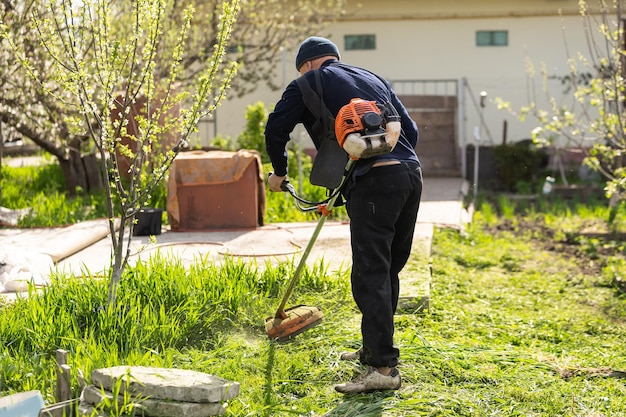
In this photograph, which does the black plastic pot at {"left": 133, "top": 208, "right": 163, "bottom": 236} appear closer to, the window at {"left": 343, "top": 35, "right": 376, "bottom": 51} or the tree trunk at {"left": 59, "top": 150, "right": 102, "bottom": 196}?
the tree trunk at {"left": 59, "top": 150, "right": 102, "bottom": 196}

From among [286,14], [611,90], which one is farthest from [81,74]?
[286,14]

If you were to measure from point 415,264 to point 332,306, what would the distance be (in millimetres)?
1626

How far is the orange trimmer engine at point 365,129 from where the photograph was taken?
4.36 metres

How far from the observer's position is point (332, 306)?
5887mm

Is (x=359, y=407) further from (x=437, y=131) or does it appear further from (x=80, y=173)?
(x=437, y=131)

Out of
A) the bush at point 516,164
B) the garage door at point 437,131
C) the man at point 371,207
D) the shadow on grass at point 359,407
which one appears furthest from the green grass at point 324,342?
the garage door at point 437,131

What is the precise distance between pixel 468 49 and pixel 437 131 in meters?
1.90

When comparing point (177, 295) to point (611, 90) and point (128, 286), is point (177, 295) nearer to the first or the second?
point (128, 286)

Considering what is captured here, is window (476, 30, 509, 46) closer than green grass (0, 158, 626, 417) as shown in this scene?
No

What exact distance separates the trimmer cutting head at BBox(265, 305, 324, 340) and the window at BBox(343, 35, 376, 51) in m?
12.0

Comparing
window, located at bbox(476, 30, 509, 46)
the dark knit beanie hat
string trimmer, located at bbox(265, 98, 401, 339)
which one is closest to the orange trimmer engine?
string trimmer, located at bbox(265, 98, 401, 339)

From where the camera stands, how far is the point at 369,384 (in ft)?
14.6

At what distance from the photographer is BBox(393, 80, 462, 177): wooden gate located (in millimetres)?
15641

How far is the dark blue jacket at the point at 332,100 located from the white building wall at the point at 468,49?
1175 cm
